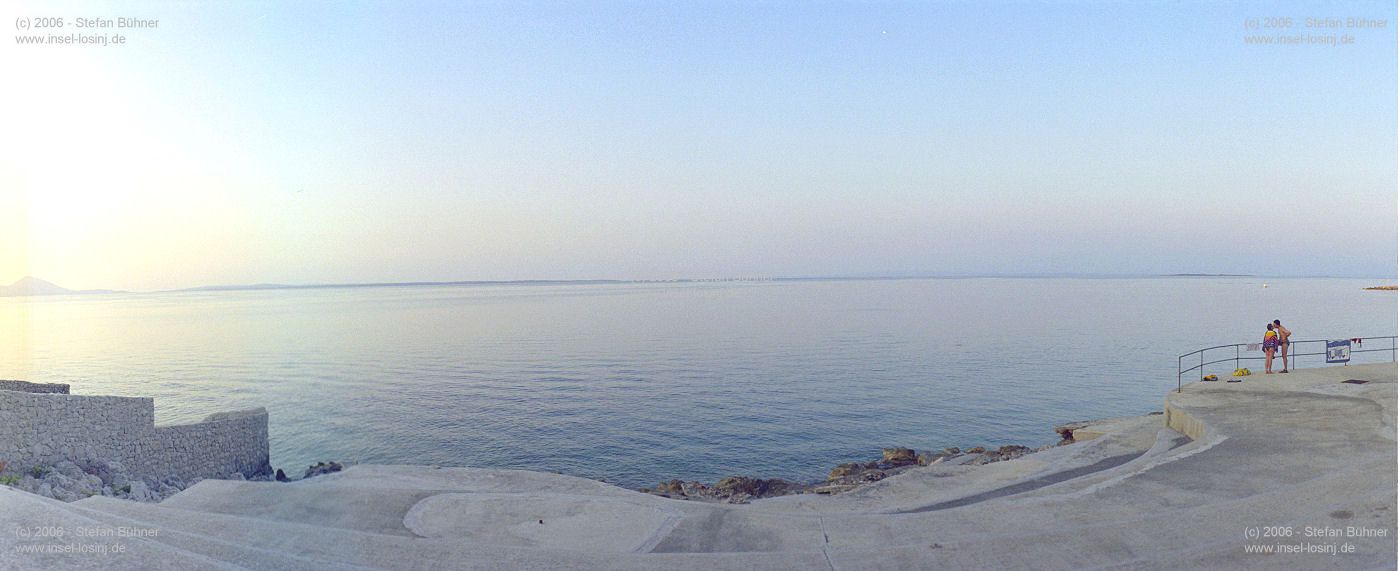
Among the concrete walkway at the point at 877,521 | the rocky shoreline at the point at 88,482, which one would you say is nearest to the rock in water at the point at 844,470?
the concrete walkway at the point at 877,521

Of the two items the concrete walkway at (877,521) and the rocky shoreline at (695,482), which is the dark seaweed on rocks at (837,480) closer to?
the rocky shoreline at (695,482)

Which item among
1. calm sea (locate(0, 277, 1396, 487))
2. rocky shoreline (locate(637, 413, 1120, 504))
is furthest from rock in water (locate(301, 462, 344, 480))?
rocky shoreline (locate(637, 413, 1120, 504))

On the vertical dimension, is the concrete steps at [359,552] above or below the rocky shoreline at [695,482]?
above

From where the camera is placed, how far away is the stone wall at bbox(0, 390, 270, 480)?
1303 centimetres

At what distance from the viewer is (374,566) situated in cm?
804

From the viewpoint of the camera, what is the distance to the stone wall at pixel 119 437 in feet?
42.8

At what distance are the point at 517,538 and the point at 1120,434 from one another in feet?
48.1

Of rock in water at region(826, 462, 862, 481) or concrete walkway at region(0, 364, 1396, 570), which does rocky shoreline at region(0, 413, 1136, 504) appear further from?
concrete walkway at region(0, 364, 1396, 570)

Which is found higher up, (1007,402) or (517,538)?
(517,538)

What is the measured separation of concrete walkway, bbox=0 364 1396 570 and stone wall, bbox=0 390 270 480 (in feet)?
7.70

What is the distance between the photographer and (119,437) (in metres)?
14.4

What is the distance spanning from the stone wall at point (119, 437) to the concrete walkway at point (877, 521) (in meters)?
2.35

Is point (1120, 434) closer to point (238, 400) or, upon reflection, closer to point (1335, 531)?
point (1335, 531)

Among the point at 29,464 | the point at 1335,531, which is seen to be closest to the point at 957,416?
the point at 1335,531
